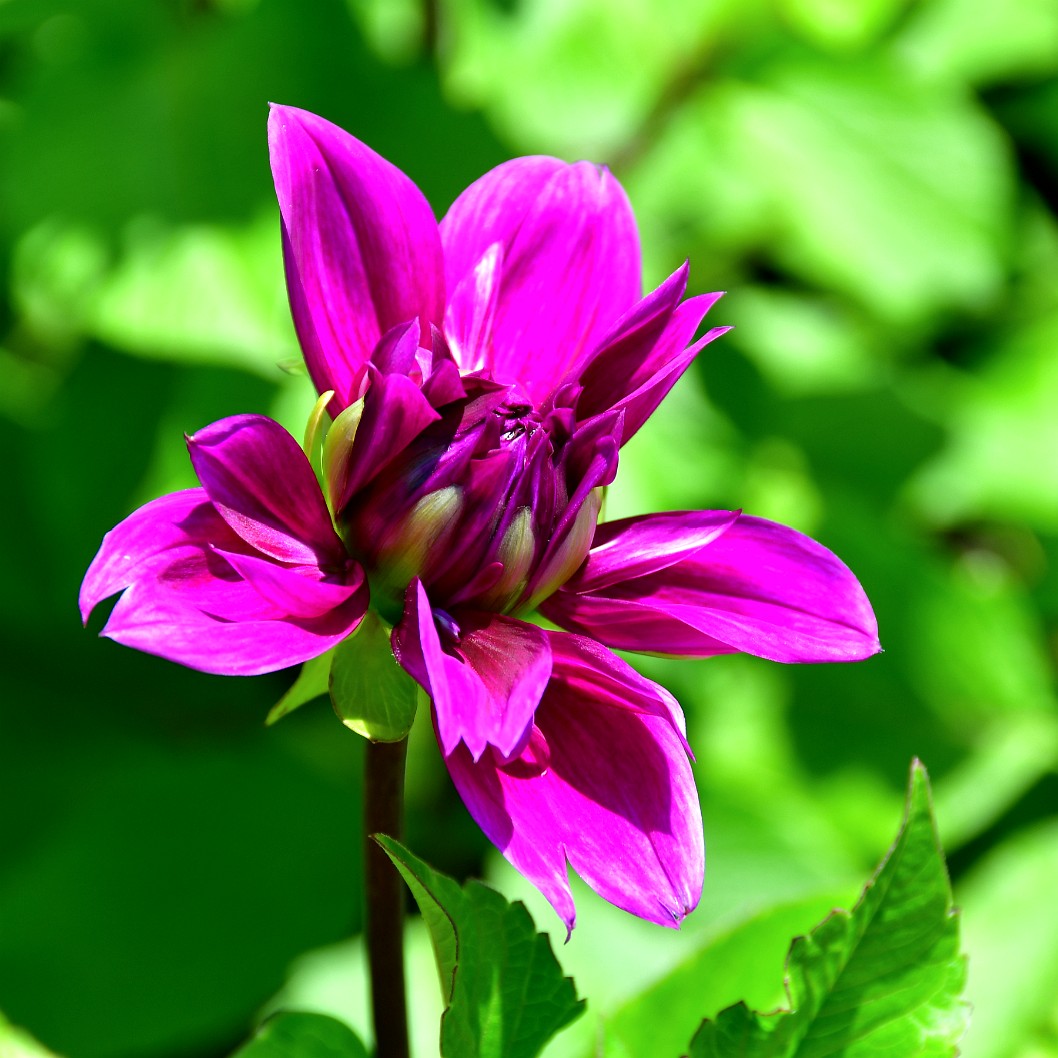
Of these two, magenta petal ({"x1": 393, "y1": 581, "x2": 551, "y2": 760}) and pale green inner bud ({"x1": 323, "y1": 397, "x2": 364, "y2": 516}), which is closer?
magenta petal ({"x1": 393, "y1": 581, "x2": 551, "y2": 760})

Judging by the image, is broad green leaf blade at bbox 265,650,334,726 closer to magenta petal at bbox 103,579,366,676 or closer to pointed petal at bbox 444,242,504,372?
magenta petal at bbox 103,579,366,676

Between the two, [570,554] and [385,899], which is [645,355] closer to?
[570,554]

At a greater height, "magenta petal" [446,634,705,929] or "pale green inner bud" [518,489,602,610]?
"pale green inner bud" [518,489,602,610]

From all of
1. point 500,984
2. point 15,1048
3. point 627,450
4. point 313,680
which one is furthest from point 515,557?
point 627,450

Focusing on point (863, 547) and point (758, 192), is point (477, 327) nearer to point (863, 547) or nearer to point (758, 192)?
point (863, 547)

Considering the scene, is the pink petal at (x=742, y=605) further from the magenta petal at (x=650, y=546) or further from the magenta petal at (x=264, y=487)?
the magenta petal at (x=264, y=487)

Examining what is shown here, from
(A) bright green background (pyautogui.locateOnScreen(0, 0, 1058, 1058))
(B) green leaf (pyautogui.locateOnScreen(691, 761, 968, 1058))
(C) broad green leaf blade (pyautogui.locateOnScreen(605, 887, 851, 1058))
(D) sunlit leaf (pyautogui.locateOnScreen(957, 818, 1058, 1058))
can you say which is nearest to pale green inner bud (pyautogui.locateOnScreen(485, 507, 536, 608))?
(B) green leaf (pyautogui.locateOnScreen(691, 761, 968, 1058))
